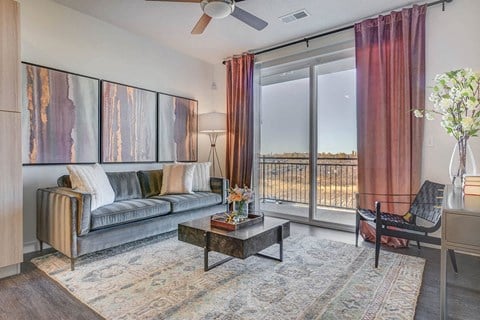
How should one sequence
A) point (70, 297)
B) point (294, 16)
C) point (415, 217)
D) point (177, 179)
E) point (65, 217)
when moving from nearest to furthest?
point (70, 297)
point (65, 217)
point (415, 217)
point (294, 16)
point (177, 179)

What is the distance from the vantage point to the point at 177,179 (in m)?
3.85

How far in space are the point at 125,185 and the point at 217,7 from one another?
7.75 feet

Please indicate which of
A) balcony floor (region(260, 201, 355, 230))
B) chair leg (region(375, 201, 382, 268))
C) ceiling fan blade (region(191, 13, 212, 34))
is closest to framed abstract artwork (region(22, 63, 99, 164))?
ceiling fan blade (region(191, 13, 212, 34))

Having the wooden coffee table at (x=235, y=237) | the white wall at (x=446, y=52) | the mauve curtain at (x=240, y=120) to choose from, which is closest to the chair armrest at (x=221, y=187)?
the mauve curtain at (x=240, y=120)

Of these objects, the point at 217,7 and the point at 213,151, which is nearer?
the point at 217,7

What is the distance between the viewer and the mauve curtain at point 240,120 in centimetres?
461

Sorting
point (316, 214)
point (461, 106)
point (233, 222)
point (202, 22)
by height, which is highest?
point (202, 22)

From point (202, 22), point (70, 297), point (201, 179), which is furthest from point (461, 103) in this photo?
point (70, 297)

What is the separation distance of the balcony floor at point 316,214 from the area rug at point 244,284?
3.19ft

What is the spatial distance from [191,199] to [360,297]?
7.31ft

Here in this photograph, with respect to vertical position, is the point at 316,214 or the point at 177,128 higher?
the point at 177,128

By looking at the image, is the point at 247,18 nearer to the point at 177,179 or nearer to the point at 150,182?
the point at 177,179

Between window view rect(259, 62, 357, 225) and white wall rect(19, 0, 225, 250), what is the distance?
4.83 ft

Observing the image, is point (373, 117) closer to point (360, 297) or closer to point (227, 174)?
point (360, 297)
